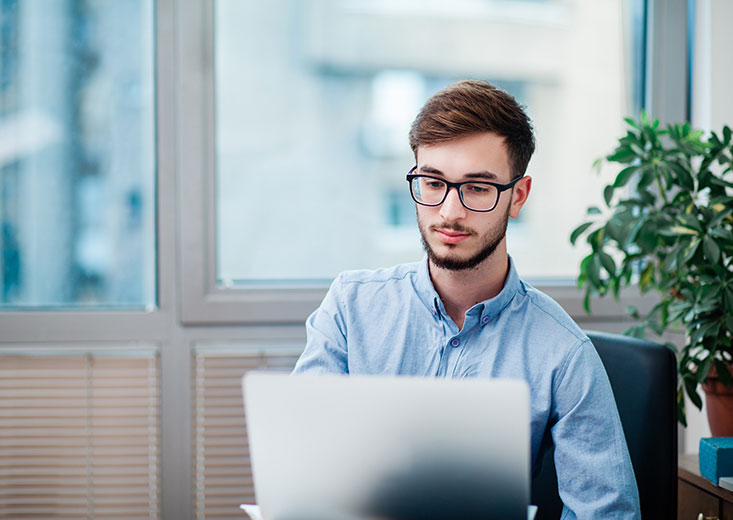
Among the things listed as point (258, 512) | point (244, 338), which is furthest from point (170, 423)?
point (258, 512)

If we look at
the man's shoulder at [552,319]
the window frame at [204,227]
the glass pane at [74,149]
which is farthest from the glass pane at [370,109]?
the man's shoulder at [552,319]

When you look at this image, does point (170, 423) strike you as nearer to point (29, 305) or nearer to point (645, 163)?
point (29, 305)

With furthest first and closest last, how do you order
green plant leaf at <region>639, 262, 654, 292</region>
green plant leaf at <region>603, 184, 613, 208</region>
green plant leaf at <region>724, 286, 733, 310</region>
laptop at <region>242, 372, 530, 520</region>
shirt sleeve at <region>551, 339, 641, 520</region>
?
green plant leaf at <region>639, 262, 654, 292</region> → green plant leaf at <region>603, 184, 613, 208</region> → green plant leaf at <region>724, 286, 733, 310</region> → shirt sleeve at <region>551, 339, 641, 520</region> → laptop at <region>242, 372, 530, 520</region>

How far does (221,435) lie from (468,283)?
1.19 meters

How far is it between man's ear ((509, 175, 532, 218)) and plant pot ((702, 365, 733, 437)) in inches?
34.0

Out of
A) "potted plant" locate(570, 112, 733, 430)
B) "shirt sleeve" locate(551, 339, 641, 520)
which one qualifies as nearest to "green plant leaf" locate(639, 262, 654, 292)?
"potted plant" locate(570, 112, 733, 430)

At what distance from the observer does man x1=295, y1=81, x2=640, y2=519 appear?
1158 millimetres

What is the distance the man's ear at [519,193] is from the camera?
1293mm

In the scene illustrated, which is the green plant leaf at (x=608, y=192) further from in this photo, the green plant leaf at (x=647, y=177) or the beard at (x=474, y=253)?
the beard at (x=474, y=253)

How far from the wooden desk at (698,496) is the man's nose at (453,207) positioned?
89cm

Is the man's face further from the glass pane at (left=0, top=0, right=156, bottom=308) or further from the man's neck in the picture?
the glass pane at (left=0, top=0, right=156, bottom=308)

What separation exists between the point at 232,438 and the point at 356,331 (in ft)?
3.20

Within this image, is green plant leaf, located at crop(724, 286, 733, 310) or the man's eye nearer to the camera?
the man's eye

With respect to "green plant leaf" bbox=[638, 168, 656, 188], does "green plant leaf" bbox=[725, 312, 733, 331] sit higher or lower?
lower
